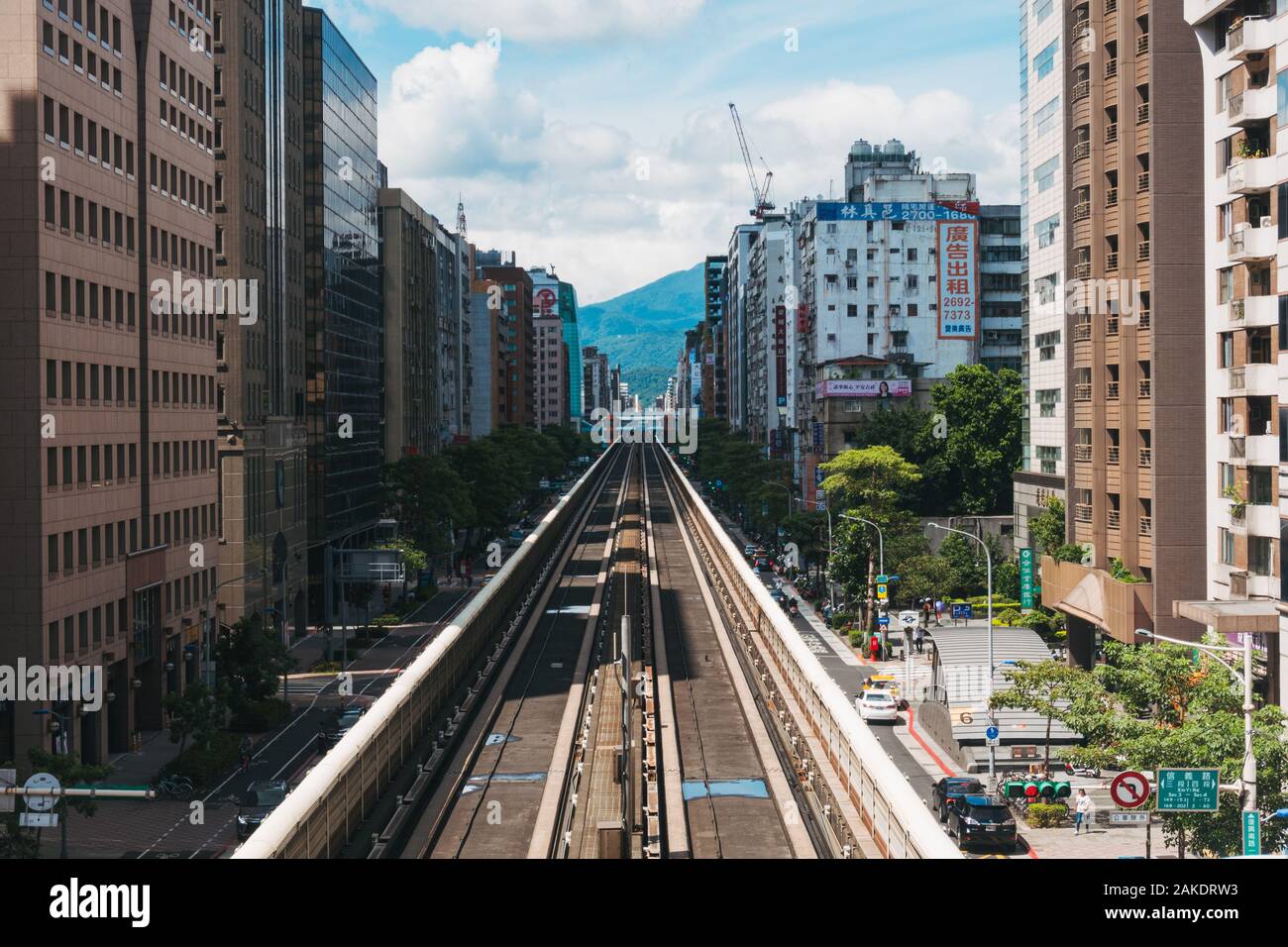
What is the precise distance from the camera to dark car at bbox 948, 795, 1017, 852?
36.5 metres

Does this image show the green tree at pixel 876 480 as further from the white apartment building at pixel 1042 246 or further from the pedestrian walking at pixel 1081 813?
the pedestrian walking at pixel 1081 813

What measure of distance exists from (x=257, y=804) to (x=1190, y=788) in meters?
25.1

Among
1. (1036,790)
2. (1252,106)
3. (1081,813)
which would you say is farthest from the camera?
(1252,106)

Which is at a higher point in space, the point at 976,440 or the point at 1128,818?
the point at 976,440

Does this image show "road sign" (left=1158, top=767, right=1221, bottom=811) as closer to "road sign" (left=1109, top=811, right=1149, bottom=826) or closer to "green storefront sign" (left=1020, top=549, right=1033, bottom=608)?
"road sign" (left=1109, top=811, right=1149, bottom=826)

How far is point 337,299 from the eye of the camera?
316 ft

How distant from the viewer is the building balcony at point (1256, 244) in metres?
43.1

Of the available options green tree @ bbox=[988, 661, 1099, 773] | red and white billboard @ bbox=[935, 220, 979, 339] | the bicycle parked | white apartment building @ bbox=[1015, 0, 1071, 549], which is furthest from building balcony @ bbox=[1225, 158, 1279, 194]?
red and white billboard @ bbox=[935, 220, 979, 339]

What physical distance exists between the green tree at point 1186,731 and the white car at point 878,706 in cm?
1881

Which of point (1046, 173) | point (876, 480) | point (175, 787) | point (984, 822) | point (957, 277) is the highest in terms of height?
point (957, 277)

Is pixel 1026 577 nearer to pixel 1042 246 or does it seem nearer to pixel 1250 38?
pixel 1042 246

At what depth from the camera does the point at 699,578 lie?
106 metres

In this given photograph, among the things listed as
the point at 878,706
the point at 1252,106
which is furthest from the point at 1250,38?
the point at 878,706

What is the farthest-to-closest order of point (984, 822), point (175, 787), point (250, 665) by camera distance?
point (250, 665) → point (175, 787) → point (984, 822)
